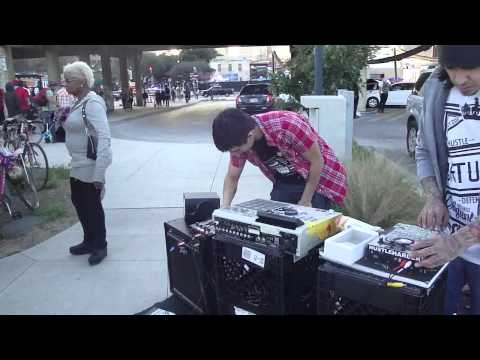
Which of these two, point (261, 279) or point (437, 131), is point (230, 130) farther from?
point (437, 131)

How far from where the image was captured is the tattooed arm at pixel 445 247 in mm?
1599

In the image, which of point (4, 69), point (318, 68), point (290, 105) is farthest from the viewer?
point (4, 69)

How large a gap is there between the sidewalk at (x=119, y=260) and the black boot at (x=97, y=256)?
2.2 inches

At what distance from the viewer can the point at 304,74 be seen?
8.06 metres

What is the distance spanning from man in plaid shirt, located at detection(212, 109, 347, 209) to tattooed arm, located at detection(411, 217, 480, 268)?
113 centimetres

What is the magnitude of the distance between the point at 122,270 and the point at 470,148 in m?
3.15

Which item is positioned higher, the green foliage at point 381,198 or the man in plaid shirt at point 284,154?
the man in plaid shirt at point 284,154

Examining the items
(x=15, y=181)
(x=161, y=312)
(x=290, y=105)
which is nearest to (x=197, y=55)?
(x=290, y=105)

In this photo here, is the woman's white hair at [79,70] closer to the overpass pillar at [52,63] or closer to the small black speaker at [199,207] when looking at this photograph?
the small black speaker at [199,207]

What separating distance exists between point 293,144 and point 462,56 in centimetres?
116

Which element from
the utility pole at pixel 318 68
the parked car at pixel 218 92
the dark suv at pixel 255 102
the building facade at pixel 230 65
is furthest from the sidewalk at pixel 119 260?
the building facade at pixel 230 65

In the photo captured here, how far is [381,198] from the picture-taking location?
4.48m
